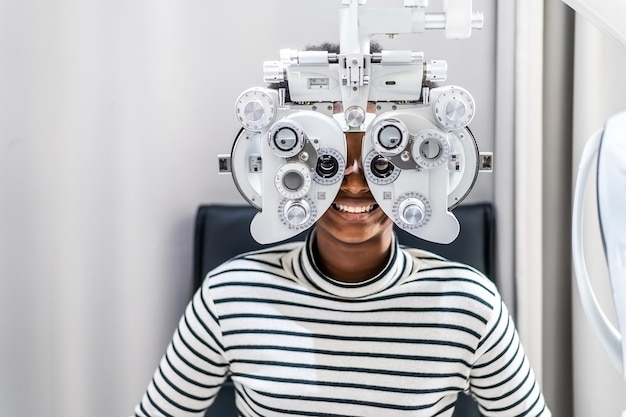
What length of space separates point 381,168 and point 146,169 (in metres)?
0.82

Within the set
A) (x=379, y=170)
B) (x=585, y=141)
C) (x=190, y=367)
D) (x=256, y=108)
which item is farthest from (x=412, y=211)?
(x=585, y=141)

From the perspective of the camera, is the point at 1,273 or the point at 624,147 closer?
the point at 624,147

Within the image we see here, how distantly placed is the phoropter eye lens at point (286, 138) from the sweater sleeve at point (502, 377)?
482 millimetres

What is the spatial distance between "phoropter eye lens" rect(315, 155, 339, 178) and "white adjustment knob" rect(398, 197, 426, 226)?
0.23ft

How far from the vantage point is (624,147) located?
0.51 m

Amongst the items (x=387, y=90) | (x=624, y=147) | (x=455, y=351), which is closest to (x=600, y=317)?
(x=624, y=147)

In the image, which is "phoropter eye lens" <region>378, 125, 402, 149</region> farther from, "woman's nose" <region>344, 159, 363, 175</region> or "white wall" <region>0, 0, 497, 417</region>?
"white wall" <region>0, 0, 497, 417</region>

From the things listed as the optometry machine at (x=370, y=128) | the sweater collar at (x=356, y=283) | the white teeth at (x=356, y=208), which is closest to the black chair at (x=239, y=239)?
the sweater collar at (x=356, y=283)

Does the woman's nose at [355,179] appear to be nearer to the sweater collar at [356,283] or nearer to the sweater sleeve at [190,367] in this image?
the sweater collar at [356,283]

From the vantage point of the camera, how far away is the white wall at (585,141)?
1140mm

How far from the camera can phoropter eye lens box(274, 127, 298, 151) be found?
675 millimetres

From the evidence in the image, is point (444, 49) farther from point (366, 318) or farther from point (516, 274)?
point (366, 318)

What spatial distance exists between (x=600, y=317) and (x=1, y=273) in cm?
111

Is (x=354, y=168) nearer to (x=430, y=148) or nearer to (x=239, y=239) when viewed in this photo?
(x=430, y=148)
